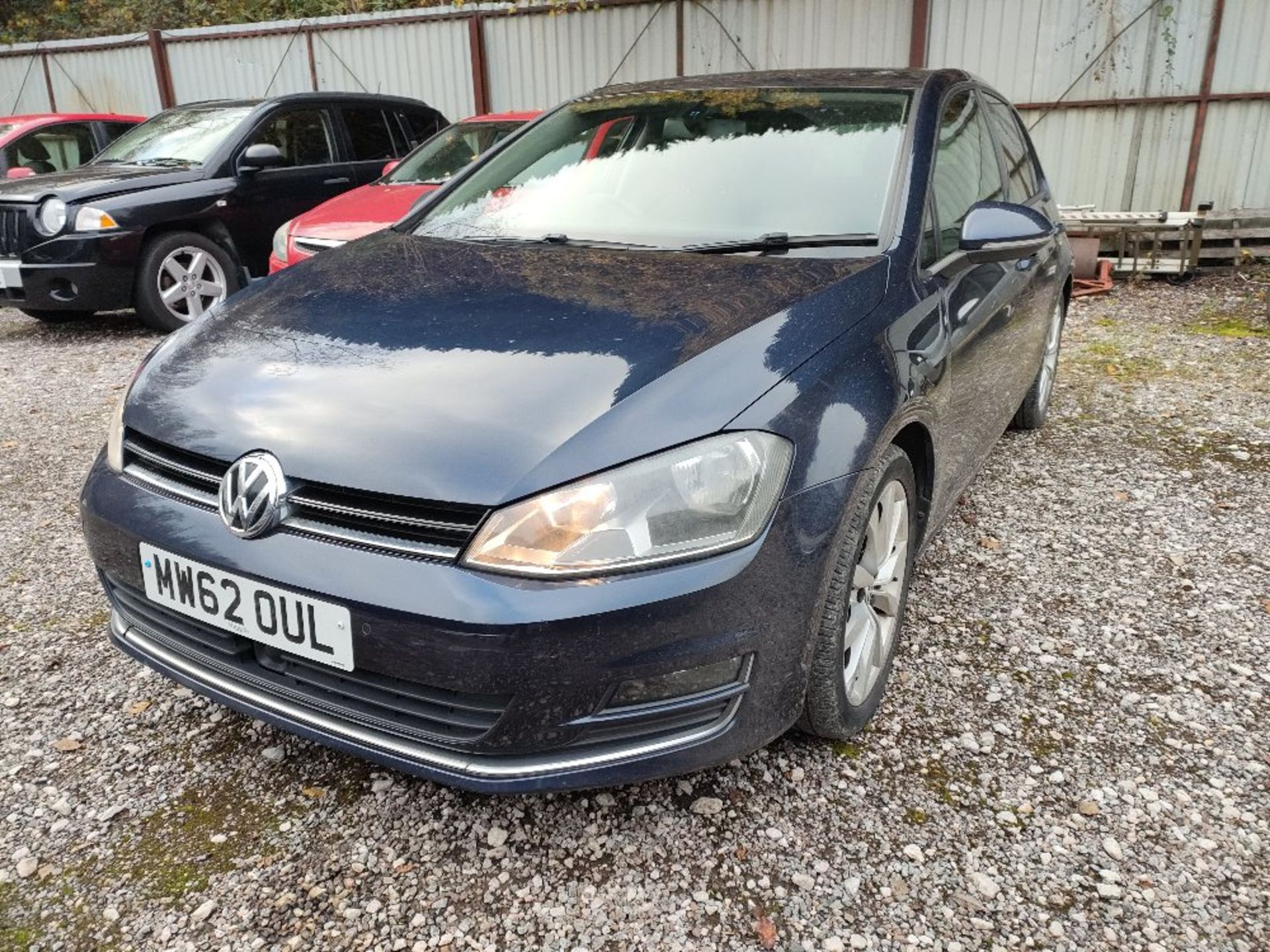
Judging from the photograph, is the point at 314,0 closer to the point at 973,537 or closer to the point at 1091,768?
the point at 973,537

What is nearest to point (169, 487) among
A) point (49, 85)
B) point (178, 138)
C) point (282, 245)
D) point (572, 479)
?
point (572, 479)

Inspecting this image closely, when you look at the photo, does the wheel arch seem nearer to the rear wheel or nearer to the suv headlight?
the suv headlight

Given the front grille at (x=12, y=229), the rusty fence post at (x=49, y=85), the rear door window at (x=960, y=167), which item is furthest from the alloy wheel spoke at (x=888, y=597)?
the rusty fence post at (x=49, y=85)

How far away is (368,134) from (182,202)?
6.19 ft

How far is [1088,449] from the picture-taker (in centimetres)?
429

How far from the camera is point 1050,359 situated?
4.55m

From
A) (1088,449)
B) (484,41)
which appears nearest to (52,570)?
(1088,449)

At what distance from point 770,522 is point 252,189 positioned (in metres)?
6.23

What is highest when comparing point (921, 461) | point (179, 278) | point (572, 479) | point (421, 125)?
point (421, 125)

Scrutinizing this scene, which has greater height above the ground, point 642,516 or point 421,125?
point 421,125

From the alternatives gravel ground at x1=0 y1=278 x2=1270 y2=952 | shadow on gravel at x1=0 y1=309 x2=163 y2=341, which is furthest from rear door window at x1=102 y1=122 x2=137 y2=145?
gravel ground at x1=0 y1=278 x2=1270 y2=952

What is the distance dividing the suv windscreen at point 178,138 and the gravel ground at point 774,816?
4787 millimetres

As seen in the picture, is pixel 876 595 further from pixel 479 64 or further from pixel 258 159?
pixel 479 64

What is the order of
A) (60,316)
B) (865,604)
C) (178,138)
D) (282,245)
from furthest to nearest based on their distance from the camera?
(178,138), (60,316), (282,245), (865,604)
